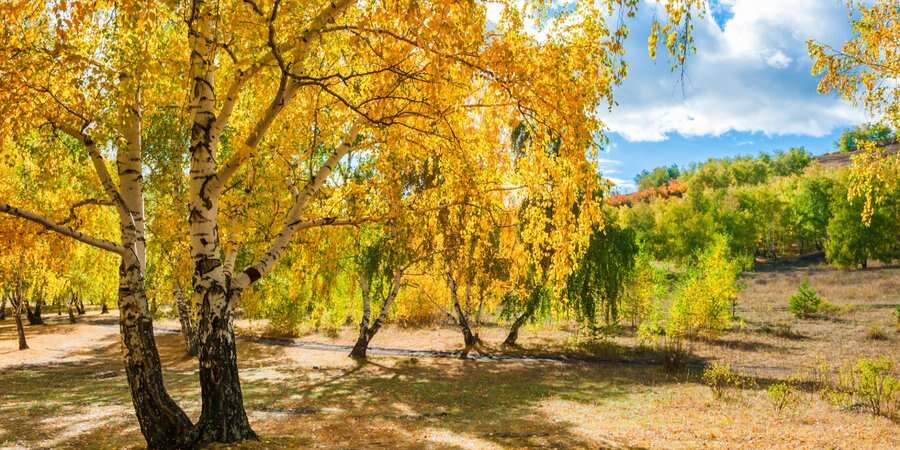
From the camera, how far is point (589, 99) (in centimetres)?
664

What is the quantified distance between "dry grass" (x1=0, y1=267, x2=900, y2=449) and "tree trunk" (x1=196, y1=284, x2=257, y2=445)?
419mm

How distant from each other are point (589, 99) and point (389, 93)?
245 cm

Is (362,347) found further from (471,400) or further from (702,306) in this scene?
(702,306)

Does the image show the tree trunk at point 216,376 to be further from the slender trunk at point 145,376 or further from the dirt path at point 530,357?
the dirt path at point 530,357

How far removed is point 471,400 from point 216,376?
7305mm

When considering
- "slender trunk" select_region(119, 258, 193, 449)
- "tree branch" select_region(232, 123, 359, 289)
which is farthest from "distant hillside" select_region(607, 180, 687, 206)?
"slender trunk" select_region(119, 258, 193, 449)

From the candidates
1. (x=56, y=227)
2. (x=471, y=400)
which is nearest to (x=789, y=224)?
(x=471, y=400)

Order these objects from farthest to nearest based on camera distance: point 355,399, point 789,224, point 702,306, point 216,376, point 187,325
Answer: point 789,224
point 702,306
point 187,325
point 355,399
point 216,376

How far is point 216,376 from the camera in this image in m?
6.71

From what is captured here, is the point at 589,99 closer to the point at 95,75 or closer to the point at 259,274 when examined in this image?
the point at 259,274

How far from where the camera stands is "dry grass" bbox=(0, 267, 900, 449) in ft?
28.5

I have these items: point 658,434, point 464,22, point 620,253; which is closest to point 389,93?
point 464,22

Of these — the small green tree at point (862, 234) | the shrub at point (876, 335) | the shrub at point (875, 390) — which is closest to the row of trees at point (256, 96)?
the shrub at point (875, 390)

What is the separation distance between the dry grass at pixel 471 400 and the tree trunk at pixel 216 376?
42 centimetres
